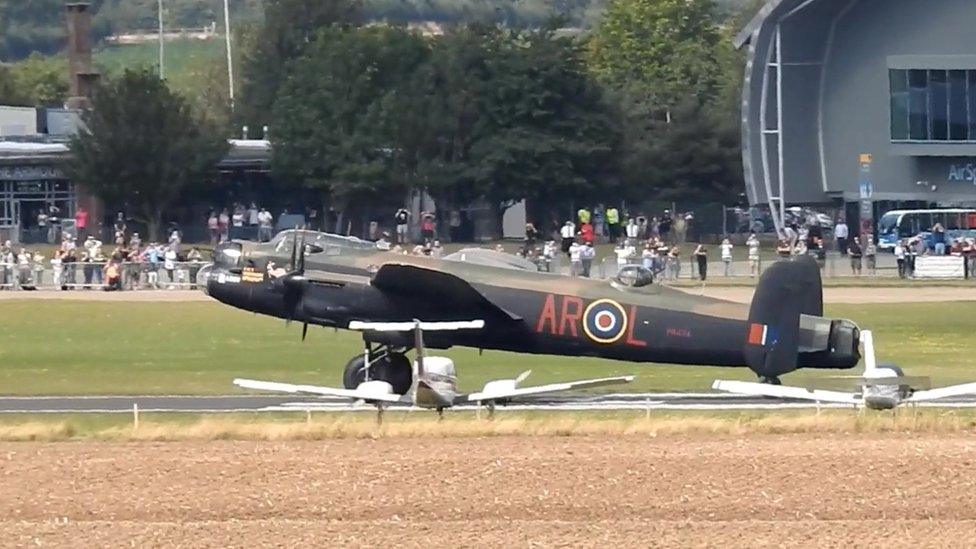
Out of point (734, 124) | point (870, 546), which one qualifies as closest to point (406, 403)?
point (870, 546)

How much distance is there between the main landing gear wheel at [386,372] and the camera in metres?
28.7

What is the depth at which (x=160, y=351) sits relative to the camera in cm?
3828

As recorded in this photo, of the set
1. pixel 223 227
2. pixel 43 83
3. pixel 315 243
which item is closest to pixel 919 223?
pixel 223 227

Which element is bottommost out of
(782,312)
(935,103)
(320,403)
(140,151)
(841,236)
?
(320,403)

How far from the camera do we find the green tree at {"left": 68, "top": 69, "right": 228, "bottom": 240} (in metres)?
75.4

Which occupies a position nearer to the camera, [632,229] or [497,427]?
[497,427]

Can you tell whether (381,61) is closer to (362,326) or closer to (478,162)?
(478,162)

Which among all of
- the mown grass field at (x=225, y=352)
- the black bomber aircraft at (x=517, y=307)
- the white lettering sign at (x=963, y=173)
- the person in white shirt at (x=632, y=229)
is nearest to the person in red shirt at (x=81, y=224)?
the person in white shirt at (x=632, y=229)

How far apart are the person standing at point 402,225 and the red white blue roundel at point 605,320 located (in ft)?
142

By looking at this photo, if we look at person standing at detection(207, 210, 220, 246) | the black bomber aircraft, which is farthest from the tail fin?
person standing at detection(207, 210, 220, 246)

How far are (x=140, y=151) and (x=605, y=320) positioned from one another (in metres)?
50.6

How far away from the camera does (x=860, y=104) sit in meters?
76.5

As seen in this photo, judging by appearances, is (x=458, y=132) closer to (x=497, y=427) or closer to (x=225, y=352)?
(x=225, y=352)

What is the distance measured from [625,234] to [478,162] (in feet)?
21.2
